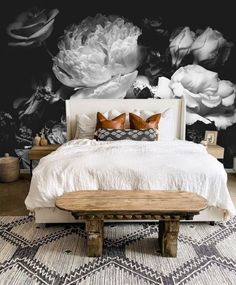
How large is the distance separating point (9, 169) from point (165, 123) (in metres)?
2.30

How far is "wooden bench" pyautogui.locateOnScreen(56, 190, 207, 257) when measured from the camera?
75.4 inches

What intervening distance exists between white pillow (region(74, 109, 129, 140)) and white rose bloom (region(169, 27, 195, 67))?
3.87 feet

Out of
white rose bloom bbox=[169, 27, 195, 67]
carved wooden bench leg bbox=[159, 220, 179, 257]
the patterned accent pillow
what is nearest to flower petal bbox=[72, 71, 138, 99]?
white rose bloom bbox=[169, 27, 195, 67]

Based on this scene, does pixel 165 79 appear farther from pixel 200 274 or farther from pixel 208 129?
pixel 200 274

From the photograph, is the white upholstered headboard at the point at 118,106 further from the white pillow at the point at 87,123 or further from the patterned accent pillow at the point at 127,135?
the patterned accent pillow at the point at 127,135

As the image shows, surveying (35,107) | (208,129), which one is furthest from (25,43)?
(208,129)

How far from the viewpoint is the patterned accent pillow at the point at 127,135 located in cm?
338

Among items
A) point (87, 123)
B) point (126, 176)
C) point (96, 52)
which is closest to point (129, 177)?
point (126, 176)

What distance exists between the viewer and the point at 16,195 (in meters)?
3.42

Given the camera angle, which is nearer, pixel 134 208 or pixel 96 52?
pixel 134 208

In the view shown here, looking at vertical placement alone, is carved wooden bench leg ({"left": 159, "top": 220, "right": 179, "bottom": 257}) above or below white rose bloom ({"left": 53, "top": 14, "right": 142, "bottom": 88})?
below

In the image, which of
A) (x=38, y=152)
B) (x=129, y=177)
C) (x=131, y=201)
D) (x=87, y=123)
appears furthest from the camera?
(x=87, y=123)

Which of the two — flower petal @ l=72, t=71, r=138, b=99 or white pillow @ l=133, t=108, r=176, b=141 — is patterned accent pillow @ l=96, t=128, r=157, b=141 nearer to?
white pillow @ l=133, t=108, r=176, b=141

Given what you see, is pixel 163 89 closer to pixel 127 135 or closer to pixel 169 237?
pixel 127 135
